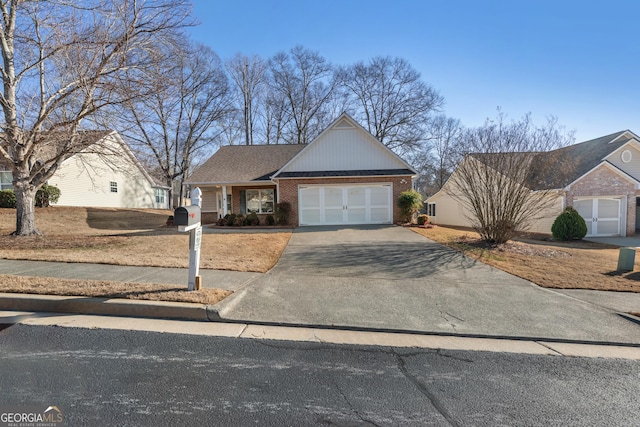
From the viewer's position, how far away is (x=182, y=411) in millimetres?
2490

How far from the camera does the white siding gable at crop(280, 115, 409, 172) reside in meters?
17.2

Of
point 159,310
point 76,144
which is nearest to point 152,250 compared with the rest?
point 76,144

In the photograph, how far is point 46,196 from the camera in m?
19.6

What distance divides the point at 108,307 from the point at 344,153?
14475mm

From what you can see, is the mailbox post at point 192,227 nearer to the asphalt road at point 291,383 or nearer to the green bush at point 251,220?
the asphalt road at point 291,383

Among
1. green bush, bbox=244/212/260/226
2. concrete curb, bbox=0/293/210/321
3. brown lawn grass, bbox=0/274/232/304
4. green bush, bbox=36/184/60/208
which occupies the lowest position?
concrete curb, bbox=0/293/210/321

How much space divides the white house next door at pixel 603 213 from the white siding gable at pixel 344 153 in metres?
11.5

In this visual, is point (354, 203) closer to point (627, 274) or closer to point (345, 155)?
Answer: point (345, 155)

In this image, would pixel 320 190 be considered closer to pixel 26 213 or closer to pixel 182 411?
pixel 26 213

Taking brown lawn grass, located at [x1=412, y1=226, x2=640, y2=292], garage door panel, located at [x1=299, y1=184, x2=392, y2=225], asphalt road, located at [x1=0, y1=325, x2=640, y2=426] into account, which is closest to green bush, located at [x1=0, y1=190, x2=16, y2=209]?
garage door panel, located at [x1=299, y1=184, x2=392, y2=225]

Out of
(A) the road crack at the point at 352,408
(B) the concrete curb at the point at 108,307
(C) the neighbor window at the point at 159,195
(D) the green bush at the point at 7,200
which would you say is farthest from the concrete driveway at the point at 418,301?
(C) the neighbor window at the point at 159,195

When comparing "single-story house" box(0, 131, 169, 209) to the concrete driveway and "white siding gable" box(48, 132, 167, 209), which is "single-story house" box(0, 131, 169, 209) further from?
the concrete driveway

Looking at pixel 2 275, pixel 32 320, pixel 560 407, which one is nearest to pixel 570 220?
pixel 560 407

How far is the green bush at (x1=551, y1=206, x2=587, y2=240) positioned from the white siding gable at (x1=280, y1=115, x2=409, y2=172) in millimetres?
8746
